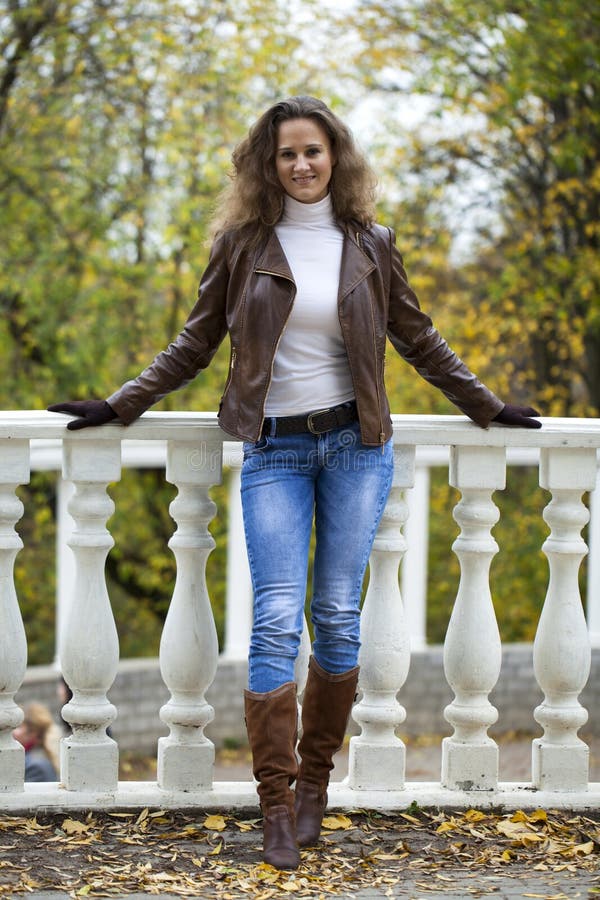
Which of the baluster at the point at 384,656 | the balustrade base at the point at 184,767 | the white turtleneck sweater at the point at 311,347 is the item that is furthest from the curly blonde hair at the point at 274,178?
the balustrade base at the point at 184,767

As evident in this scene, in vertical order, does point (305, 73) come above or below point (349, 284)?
above

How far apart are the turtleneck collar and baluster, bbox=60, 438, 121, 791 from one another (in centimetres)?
78

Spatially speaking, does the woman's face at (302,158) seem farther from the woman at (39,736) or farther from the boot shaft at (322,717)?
the woman at (39,736)

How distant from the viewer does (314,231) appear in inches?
130

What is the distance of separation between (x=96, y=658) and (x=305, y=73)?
861cm

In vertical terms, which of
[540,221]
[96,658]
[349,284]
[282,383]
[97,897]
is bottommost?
[97,897]

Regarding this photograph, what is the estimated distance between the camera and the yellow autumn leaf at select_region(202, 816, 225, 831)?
3.42 metres

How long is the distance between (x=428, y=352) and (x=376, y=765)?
3.98 feet

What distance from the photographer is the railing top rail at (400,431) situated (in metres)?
3.38

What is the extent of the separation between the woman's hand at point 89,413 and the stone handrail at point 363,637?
6cm

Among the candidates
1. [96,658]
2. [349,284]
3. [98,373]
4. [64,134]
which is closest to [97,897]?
[96,658]

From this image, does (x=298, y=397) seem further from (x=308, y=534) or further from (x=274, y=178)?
(x=274, y=178)

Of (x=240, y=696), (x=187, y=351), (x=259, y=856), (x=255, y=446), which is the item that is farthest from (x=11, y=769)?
A: (x=240, y=696)

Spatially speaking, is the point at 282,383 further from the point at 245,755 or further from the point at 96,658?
the point at 245,755
